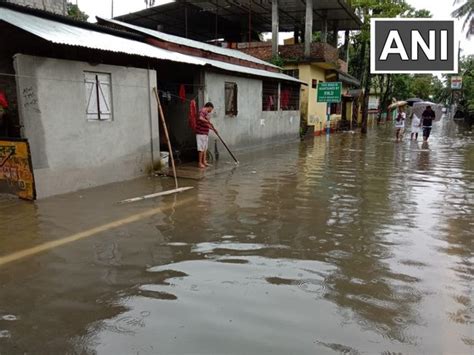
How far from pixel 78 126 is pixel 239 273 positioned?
5.30m

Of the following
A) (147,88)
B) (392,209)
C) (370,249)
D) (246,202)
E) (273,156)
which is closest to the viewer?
(370,249)

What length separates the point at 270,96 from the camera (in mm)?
17047

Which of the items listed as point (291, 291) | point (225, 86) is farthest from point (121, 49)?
point (291, 291)

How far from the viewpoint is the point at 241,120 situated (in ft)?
48.1

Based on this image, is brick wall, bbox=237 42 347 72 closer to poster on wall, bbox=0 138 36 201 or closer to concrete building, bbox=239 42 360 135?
concrete building, bbox=239 42 360 135

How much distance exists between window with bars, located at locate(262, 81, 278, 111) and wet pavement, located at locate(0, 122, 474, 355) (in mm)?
8859

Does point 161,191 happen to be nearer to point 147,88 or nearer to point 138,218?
point 138,218

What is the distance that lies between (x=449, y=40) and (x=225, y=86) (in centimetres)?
619

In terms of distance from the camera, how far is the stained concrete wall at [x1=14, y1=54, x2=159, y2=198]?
24.1 feet

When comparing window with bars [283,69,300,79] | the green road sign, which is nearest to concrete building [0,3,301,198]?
the green road sign

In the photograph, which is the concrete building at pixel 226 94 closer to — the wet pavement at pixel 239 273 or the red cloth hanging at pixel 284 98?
the red cloth hanging at pixel 284 98

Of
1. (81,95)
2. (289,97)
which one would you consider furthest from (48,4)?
(289,97)

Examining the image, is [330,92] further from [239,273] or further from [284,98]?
[239,273]

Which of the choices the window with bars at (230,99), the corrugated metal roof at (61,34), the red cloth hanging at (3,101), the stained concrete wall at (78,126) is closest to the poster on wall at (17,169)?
the stained concrete wall at (78,126)
